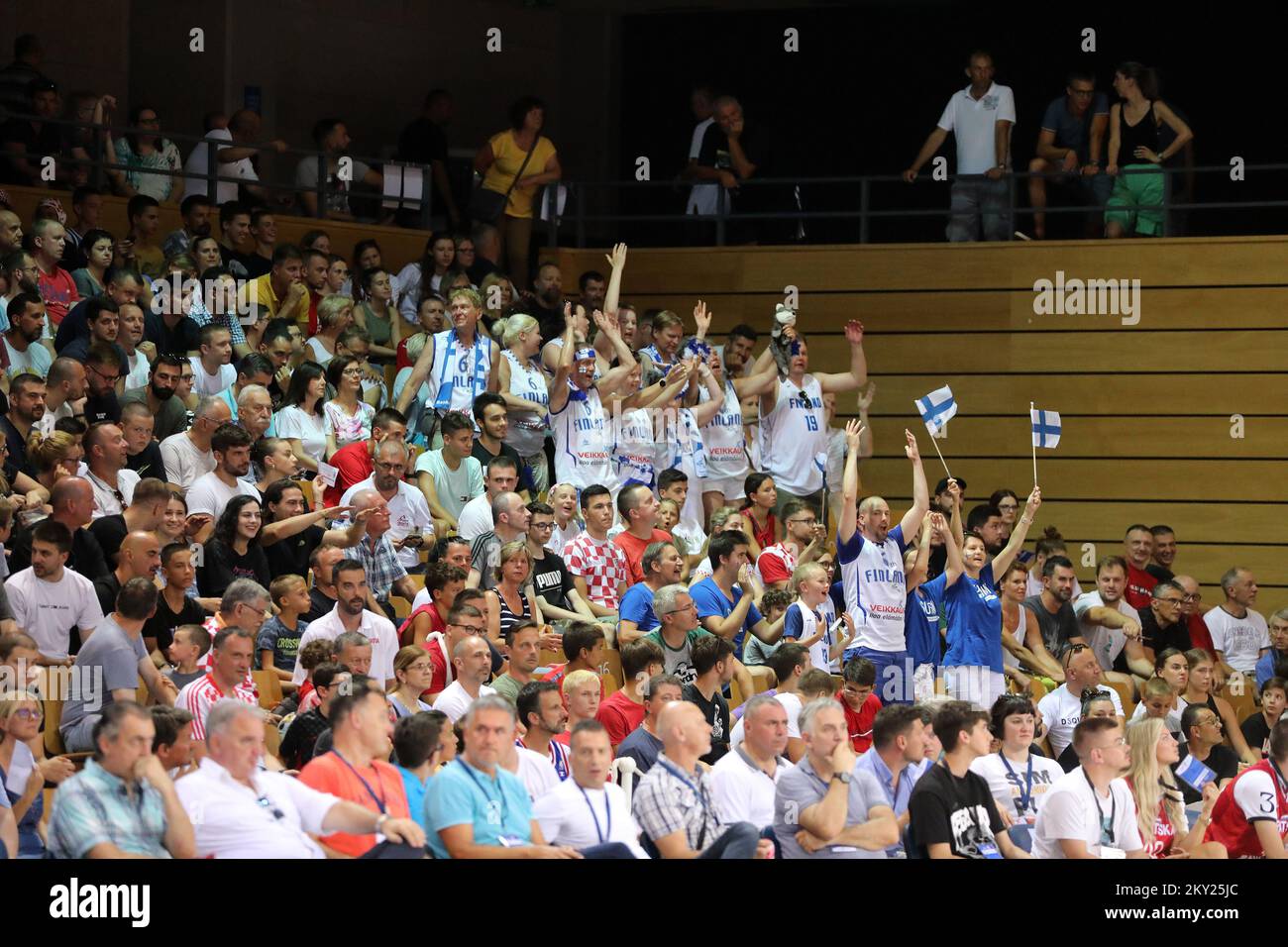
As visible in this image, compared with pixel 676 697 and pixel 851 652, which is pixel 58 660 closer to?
pixel 676 697

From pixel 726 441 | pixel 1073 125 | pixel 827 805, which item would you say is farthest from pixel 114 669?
pixel 1073 125

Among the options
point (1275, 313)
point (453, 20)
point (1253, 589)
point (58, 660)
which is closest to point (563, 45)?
point (453, 20)

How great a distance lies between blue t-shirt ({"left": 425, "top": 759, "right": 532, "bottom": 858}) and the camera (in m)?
6.18

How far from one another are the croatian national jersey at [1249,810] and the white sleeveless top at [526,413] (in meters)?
4.93

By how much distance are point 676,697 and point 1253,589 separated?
567 centimetres

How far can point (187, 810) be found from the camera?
5.88 m

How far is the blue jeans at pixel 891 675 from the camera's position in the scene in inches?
401

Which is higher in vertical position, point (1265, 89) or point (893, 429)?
point (1265, 89)

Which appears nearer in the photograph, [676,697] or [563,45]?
[676,697]

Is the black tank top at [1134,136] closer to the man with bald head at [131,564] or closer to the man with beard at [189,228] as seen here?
the man with beard at [189,228]

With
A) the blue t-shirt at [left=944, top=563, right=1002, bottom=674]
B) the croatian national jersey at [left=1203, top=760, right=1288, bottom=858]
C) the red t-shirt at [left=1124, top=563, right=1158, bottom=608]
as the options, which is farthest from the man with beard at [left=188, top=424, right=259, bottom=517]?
the red t-shirt at [left=1124, top=563, right=1158, bottom=608]

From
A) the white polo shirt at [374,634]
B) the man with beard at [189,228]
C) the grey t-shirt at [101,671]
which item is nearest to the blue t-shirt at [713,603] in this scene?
the white polo shirt at [374,634]

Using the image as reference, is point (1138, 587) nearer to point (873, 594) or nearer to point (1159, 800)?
point (873, 594)
